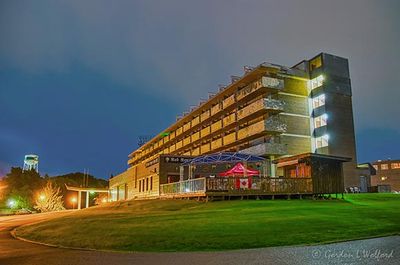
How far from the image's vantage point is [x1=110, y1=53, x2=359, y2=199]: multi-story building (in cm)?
4375

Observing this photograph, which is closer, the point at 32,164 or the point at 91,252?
the point at 91,252

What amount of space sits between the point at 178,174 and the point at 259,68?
53.7 feet

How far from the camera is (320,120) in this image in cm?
4756

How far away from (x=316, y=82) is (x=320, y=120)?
17.1ft

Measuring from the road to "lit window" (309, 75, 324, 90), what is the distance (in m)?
38.4

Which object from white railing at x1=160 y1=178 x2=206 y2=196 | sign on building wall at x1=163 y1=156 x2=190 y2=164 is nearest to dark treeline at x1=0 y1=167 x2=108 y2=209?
sign on building wall at x1=163 y1=156 x2=190 y2=164

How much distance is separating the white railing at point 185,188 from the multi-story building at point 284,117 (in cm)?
323

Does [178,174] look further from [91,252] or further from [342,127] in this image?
[91,252]

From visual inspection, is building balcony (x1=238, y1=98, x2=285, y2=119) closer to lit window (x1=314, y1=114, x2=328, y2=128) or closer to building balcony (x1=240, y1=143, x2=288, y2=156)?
building balcony (x1=240, y1=143, x2=288, y2=156)

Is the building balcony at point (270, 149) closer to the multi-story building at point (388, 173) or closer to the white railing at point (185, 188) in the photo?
the white railing at point (185, 188)

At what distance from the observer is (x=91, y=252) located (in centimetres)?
1207

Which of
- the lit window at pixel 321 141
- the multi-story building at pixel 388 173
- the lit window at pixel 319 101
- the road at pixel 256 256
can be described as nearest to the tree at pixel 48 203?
the lit window at pixel 321 141

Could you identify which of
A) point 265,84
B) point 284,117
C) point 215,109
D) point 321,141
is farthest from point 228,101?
point 321,141

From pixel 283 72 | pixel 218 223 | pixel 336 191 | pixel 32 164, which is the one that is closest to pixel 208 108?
pixel 283 72
